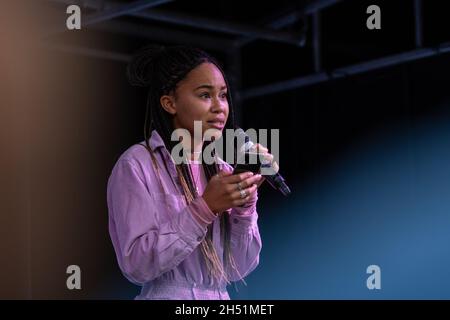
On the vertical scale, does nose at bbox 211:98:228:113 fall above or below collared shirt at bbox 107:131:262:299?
above

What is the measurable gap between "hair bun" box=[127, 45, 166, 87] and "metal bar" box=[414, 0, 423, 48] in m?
1.85

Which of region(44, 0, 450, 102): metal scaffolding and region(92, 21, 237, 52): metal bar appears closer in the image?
region(44, 0, 450, 102): metal scaffolding

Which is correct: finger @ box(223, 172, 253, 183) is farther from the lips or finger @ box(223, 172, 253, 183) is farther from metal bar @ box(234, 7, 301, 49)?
metal bar @ box(234, 7, 301, 49)

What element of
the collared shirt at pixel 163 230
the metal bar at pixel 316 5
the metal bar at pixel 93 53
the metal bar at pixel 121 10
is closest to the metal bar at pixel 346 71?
the metal bar at pixel 316 5

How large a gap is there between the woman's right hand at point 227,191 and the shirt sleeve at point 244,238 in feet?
0.31

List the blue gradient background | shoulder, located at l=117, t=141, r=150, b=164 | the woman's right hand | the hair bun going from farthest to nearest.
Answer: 1. the blue gradient background
2. the hair bun
3. shoulder, located at l=117, t=141, r=150, b=164
4. the woman's right hand

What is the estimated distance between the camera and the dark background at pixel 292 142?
10.6 feet

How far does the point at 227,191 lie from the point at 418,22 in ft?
6.84

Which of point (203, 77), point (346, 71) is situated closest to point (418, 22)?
point (346, 71)

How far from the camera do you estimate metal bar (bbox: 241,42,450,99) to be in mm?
3119

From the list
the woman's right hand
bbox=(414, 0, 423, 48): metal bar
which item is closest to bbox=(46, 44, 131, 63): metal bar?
bbox=(414, 0, 423, 48): metal bar

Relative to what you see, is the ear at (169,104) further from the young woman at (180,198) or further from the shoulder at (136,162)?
the shoulder at (136,162)

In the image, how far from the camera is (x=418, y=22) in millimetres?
3117

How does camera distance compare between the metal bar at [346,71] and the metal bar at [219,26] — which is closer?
the metal bar at [346,71]
